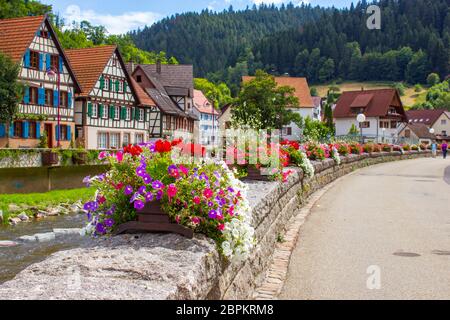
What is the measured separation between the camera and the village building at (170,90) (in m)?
57.9

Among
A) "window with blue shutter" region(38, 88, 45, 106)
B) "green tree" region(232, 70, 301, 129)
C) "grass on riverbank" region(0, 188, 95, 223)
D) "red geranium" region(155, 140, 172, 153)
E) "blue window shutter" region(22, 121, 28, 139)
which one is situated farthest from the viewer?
"green tree" region(232, 70, 301, 129)

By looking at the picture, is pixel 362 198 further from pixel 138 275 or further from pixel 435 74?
pixel 435 74

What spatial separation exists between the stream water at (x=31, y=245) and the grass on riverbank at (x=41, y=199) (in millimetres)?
1503

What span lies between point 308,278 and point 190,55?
18782 centimetres

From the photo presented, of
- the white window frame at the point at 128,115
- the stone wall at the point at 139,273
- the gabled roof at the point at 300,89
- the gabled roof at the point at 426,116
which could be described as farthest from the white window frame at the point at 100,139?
the gabled roof at the point at 426,116

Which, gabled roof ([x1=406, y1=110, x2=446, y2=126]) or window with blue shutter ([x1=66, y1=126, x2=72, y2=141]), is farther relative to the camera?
gabled roof ([x1=406, y1=110, x2=446, y2=126])

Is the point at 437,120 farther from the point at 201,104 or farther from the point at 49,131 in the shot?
the point at 49,131

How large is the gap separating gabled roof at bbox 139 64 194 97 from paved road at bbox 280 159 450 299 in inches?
1990

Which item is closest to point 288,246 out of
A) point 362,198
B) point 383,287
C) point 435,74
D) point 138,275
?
point 383,287

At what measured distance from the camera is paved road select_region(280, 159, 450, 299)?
19.2 ft

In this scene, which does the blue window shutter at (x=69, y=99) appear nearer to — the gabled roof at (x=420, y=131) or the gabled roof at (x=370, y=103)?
the gabled roof at (x=370, y=103)

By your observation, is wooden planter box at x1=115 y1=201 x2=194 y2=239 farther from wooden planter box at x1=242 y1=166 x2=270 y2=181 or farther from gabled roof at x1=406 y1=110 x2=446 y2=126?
gabled roof at x1=406 y1=110 x2=446 y2=126

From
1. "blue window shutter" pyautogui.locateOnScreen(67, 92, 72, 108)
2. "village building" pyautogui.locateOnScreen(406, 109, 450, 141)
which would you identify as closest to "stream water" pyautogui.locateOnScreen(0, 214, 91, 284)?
"blue window shutter" pyautogui.locateOnScreen(67, 92, 72, 108)

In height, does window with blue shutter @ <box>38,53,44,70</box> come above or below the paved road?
above
